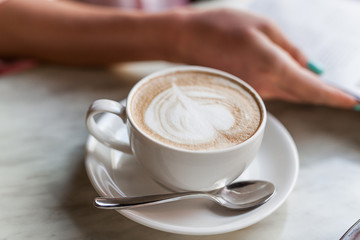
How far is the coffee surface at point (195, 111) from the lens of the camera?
21.1 inches

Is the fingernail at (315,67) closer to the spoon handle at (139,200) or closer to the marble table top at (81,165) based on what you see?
the marble table top at (81,165)

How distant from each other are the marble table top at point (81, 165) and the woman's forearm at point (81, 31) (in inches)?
2.1

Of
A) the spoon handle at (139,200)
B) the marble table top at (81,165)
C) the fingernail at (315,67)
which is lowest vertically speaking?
the marble table top at (81,165)

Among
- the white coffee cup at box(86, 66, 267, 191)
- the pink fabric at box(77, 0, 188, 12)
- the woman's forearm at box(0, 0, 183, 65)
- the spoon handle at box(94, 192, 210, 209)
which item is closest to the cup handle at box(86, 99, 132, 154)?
the white coffee cup at box(86, 66, 267, 191)

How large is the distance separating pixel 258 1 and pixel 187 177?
28.2 inches

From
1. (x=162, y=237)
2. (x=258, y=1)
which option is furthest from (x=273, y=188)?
(x=258, y=1)

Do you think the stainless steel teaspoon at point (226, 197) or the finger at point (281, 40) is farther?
the finger at point (281, 40)

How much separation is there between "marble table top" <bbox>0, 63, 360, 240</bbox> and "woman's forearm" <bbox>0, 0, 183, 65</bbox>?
5 cm

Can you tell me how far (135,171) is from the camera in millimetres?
608

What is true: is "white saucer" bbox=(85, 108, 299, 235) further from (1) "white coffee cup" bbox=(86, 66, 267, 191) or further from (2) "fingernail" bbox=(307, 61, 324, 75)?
(2) "fingernail" bbox=(307, 61, 324, 75)

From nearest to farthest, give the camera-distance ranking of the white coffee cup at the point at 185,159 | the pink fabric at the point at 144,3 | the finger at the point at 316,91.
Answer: the white coffee cup at the point at 185,159
the finger at the point at 316,91
the pink fabric at the point at 144,3

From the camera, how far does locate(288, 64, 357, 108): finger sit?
759mm

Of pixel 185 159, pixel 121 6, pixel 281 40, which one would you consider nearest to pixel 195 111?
pixel 185 159

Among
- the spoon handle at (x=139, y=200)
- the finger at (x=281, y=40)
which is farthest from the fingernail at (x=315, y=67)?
the spoon handle at (x=139, y=200)
